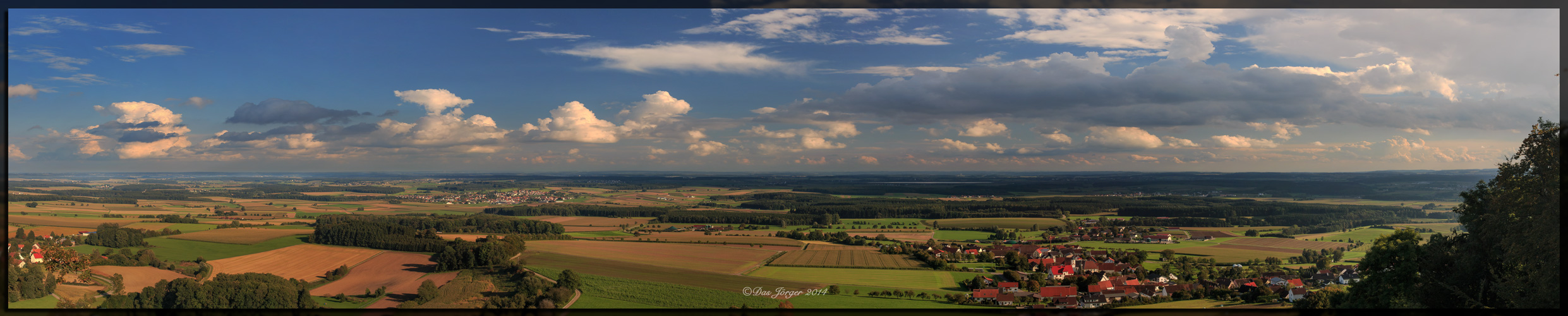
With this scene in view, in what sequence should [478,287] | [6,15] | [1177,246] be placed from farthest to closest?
[1177,246], [478,287], [6,15]

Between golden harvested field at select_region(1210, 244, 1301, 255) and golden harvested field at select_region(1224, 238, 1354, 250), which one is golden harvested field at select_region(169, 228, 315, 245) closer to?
golden harvested field at select_region(1210, 244, 1301, 255)

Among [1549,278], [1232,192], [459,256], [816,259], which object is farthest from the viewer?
[1232,192]

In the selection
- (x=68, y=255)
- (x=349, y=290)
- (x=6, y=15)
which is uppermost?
(x=6, y=15)

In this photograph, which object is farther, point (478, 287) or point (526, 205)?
point (526, 205)

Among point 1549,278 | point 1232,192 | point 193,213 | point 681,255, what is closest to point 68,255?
point 681,255

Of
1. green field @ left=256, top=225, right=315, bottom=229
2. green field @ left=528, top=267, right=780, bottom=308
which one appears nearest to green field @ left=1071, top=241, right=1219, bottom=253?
green field @ left=528, top=267, right=780, bottom=308

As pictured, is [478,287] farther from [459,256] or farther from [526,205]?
[526,205]

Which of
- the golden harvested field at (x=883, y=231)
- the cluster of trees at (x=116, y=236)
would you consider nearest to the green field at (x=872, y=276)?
the golden harvested field at (x=883, y=231)
